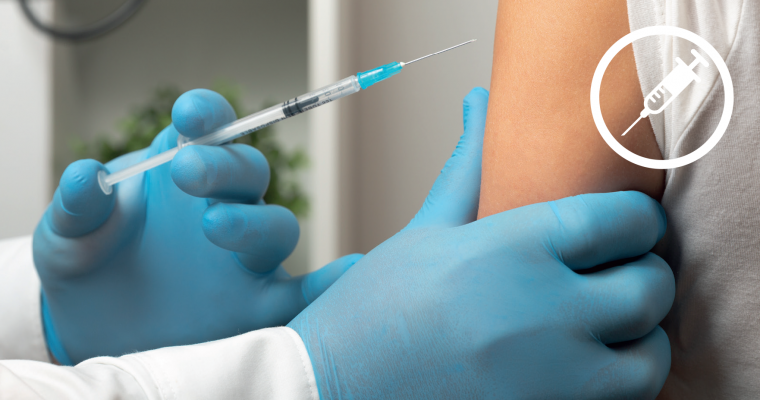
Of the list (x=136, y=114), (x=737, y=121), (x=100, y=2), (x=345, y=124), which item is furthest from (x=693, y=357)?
(x=100, y=2)

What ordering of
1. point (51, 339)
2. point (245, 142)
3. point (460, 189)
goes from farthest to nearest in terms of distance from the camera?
point (245, 142), point (51, 339), point (460, 189)

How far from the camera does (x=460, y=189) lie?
67 centimetres

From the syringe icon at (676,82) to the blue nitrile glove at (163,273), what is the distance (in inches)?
21.5

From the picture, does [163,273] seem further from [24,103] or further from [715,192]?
[24,103]

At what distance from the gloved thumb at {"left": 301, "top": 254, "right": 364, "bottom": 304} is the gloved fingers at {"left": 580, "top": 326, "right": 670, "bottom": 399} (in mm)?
447

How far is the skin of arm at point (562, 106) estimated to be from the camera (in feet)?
1.63

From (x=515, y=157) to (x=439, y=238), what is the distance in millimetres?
138

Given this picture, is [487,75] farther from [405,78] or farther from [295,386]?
[295,386]

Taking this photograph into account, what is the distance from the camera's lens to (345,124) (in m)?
1.18

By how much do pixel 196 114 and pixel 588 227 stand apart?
59 centimetres

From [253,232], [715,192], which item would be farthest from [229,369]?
[715,192]

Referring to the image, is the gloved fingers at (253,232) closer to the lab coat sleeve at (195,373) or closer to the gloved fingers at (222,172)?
the gloved fingers at (222,172)

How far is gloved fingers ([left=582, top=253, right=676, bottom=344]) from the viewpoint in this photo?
0.49m

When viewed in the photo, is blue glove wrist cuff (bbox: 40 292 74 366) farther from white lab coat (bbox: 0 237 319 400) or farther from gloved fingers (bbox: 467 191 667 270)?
gloved fingers (bbox: 467 191 667 270)
